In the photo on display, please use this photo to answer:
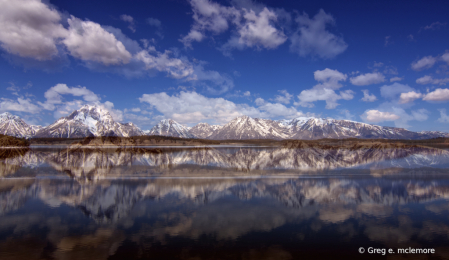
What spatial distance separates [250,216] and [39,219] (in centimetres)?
1715

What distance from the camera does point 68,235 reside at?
56.1ft

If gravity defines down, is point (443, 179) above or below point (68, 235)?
above

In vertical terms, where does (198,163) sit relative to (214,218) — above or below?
above

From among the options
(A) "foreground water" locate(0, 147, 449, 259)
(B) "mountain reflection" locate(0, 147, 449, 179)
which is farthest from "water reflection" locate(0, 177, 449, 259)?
(B) "mountain reflection" locate(0, 147, 449, 179)

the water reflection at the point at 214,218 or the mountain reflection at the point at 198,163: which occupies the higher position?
the mountain reflection at the point at 198,163

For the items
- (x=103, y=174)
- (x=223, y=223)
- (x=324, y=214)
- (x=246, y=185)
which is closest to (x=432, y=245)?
(x=324, y=214)

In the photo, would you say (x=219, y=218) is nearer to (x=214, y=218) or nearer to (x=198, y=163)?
(x=214, y=218)

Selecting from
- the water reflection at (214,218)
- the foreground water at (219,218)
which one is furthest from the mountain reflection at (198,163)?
the water reflection at (214,218)

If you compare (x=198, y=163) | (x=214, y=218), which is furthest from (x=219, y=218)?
(x=198, y=163)

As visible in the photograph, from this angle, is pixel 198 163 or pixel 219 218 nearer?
pixel 219 218

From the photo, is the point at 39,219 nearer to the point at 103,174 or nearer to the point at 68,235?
the point at 68,235

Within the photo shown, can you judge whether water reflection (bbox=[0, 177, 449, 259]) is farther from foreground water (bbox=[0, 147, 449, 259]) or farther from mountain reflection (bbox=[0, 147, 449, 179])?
mountain reflection (bbox=[0, 147, 449, 179])

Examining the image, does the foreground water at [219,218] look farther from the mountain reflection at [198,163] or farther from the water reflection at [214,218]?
the mountain reflection at [198,163]

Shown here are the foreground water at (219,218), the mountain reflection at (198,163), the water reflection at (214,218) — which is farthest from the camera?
the mountain reflection at (198,163)
